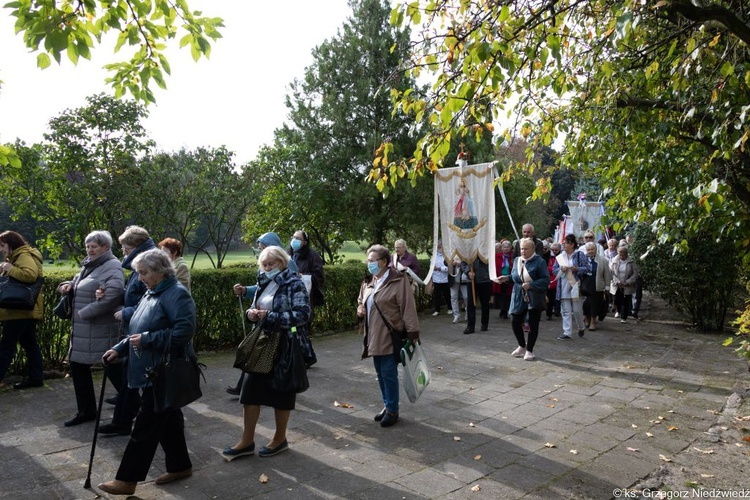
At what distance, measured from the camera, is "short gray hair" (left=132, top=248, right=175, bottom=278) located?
4.16m

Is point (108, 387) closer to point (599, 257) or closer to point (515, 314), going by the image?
point (515, 314)

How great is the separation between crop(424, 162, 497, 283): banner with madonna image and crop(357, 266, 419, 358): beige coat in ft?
17.6

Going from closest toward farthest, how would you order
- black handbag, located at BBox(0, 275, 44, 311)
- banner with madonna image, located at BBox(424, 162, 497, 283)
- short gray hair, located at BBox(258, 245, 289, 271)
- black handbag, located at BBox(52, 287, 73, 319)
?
short gray hair, located at BBox(258, 245, 289, 271), black handbag, located at BBox(52, 287, 73, 319), black handbag, located at BBox(0, 275, 44, 311), banner with madonna image, located at BBox(424, 162, 497, 283)

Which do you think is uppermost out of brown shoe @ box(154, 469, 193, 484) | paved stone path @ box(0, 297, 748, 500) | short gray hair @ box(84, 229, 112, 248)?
short gray hair @ box(84, 229, 112, 248)

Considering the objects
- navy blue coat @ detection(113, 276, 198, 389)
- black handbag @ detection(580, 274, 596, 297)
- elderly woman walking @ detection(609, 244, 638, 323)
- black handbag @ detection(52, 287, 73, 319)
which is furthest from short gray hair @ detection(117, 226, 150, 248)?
elderly woman walking @ detection(609, 244, 638, 323)

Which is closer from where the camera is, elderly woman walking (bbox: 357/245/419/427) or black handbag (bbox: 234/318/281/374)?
black handbag (bbox: 234/318/281/374)

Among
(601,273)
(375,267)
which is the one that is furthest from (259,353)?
(601,273)

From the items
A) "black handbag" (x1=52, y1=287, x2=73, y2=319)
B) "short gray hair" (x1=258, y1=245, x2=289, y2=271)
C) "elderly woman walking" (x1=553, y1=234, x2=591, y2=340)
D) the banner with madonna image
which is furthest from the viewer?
the banner with madonna image

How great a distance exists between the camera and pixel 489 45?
421 cm

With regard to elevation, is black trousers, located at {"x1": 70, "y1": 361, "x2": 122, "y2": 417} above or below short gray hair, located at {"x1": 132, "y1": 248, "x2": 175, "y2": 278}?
below

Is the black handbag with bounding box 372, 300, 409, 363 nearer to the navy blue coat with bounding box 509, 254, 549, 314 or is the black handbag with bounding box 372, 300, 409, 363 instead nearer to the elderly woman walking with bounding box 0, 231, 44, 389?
the navy blue coat with bounding box 509, 254, 549, 314

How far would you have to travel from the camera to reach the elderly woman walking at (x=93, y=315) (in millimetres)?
5336

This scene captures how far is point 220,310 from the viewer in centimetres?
919

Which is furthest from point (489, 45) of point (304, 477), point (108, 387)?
point (108, 387)
